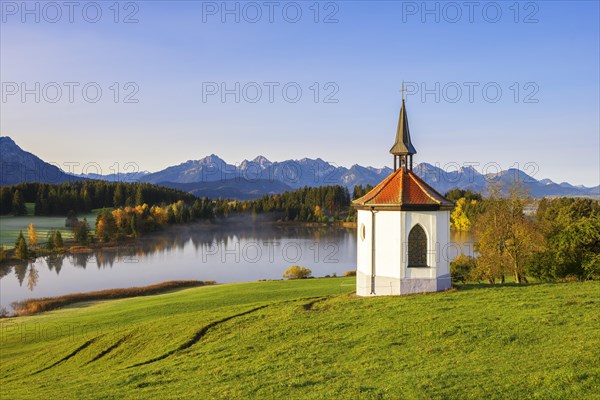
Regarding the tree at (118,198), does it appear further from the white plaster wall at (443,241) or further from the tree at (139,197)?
the white plaster wall at (443,241)

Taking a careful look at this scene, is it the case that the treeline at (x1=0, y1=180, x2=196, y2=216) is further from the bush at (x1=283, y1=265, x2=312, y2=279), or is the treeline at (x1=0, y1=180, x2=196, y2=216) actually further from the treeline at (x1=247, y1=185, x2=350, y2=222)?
the bush at (x1=283, y1=265, x2=312, y2=279)

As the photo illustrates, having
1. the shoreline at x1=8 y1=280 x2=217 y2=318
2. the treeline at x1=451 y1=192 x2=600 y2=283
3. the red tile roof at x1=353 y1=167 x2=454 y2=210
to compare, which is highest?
the red tile roof at x1=353 y1=167 x2=454 y2=210

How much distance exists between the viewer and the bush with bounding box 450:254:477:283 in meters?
31.4

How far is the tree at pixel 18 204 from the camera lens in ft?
332

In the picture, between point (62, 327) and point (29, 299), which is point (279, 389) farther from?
point (29, 299)

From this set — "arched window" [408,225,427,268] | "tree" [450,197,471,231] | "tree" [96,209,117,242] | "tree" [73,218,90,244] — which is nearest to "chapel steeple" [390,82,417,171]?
"arched window" [408,225,427,268]

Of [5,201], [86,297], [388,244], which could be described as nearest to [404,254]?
[388,244]

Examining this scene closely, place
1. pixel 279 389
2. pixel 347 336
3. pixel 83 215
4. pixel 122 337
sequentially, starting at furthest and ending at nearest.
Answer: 1. pixel 83 215
2. pixel 122 337
3. pixel 347 336
4. pixel 279 389

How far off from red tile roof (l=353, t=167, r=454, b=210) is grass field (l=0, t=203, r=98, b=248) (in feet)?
236

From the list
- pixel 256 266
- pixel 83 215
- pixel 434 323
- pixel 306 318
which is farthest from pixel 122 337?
pixel 83 215

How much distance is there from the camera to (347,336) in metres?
15.0

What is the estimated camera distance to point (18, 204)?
102 m

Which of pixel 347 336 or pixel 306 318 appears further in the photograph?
pixel 306 318

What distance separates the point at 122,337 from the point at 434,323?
12778 millimetres
